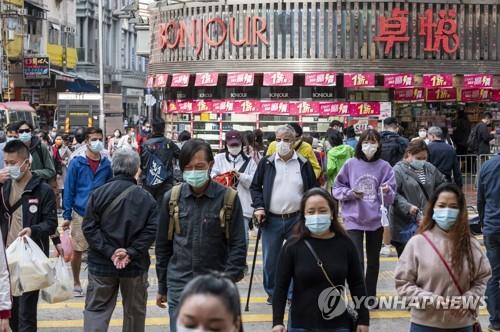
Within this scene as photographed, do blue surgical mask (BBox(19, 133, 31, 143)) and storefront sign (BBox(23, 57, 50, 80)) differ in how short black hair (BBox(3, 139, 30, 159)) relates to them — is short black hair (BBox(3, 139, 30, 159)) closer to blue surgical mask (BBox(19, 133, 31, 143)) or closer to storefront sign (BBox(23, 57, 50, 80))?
blue surgical mask (BBox(19, 133, 31, 143))

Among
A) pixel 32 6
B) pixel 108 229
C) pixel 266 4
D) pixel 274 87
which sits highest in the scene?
pixel 32 6

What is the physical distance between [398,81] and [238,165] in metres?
15.1

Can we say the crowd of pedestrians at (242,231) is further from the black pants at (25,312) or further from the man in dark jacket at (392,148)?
the man in dark jacket at (392,148)

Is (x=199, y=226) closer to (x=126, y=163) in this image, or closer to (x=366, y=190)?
(x=126, y=163)

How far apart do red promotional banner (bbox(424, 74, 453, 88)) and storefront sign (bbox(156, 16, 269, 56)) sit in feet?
16.8

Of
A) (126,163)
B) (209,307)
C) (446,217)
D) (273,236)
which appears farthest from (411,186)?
(209,307)

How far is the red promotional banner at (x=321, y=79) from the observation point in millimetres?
24484

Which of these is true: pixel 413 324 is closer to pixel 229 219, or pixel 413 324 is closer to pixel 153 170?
pixel 229 219

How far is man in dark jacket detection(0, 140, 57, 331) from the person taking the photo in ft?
22.8

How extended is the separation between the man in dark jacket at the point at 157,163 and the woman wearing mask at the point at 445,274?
22.1 ft

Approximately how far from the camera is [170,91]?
28297mm

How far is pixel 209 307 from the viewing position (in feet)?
9.39

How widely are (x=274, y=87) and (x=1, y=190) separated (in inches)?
754

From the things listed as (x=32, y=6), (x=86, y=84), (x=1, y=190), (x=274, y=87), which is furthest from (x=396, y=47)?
(x=86, y=84)
